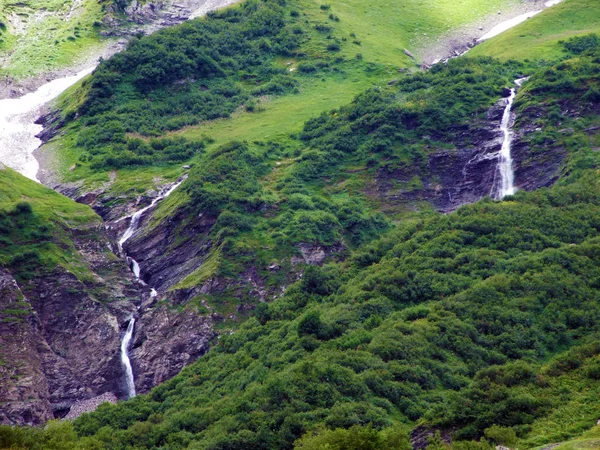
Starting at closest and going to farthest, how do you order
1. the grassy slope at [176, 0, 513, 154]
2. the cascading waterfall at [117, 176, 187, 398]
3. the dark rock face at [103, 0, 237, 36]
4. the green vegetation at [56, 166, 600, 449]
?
the green vegetation at [56, 166, 600, 449] < the cascading waterfall at [117, 176, 187, 398] < the grassy slope at [176, 0, 513, 154] < the dark rock face at [103, 0, 237, 36]

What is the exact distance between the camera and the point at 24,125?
145000 mm

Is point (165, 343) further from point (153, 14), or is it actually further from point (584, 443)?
point (153, 14)

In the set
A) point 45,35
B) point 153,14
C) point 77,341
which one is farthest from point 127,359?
point 153,14

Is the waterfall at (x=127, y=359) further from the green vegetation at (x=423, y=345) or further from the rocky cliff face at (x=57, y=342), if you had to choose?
the green vegetation at (x=423, y=345)

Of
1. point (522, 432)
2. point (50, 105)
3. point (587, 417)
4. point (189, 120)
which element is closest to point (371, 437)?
point (522, 432)

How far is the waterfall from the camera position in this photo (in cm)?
8706

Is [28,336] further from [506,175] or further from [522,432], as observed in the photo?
[506,175]

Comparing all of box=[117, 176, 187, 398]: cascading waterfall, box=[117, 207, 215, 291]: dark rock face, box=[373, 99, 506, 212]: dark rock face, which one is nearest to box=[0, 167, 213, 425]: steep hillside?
box=[117, 176, 187, 398]: cascading waterfall

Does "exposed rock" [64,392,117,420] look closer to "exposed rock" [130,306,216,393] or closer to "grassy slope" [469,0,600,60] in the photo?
"exposed rock" [130,306,216,393]

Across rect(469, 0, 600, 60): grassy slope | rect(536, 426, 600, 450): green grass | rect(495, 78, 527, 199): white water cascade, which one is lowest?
rect(469, 0, 600, 60): grassy slope

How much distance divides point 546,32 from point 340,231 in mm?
74037

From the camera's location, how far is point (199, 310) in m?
91.0

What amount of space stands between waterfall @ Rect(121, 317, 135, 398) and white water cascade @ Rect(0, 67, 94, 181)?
41.2 meters

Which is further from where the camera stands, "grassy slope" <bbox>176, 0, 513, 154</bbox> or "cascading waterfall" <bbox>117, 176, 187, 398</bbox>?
"grassy slope" <bbox>176, 0, 513, 154</bbox>
